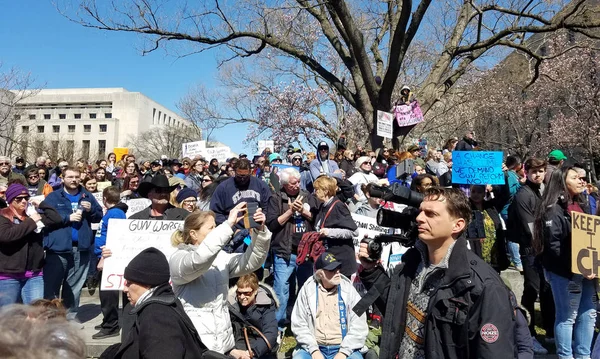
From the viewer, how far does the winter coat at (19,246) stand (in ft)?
16.0

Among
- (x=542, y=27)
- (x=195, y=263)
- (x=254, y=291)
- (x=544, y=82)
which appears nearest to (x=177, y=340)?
(x=195, y=263)

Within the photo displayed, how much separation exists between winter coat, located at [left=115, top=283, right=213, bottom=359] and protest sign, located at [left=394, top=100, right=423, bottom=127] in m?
10.7

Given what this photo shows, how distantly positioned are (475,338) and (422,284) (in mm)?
426

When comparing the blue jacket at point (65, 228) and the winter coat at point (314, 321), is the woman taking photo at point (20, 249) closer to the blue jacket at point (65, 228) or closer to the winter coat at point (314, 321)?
the blue jacket at point (65, 228)

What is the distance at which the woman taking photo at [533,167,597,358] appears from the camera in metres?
4.31

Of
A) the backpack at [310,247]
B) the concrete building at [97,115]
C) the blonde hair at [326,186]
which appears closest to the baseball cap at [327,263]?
the backpack at [310,247]

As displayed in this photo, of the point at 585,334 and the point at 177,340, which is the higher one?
the point at 177,340

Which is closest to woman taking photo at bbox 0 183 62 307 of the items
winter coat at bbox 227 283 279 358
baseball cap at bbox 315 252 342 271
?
winter coat at bbox 227 283 279 358

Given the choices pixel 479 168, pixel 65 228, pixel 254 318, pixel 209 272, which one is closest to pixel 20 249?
pixel 65 228

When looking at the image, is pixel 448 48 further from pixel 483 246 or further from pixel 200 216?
pixel 200 216

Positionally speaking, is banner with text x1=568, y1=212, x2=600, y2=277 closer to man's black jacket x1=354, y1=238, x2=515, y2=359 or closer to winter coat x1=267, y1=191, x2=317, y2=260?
man's black jacket x1=354, y1=238, x2=515, y2=359

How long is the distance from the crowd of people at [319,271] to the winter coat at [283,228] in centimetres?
2

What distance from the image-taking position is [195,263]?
306cm

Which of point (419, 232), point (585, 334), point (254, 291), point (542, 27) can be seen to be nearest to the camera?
point (419, 232)
